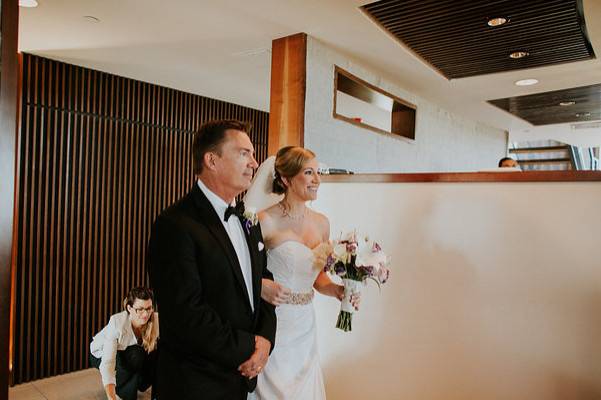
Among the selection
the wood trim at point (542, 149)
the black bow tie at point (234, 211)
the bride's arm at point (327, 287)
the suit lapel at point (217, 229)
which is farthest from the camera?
the wood trim at point (542, 149)

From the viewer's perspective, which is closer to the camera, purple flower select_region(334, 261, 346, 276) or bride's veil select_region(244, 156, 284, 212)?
purple flower select_region(334, 261, 346, 276)

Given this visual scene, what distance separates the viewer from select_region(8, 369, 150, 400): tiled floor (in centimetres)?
402

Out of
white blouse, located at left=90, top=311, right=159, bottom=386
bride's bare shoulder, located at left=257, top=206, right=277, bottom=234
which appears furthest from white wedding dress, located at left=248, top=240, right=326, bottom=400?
white blouse, located at left=90, top=311, right=159, bottom=386

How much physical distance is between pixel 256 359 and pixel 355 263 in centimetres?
66

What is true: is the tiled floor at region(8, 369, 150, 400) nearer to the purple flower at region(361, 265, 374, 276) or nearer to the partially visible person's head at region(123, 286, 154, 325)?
the partially visible person's head at region(123, 286, 154, 325)

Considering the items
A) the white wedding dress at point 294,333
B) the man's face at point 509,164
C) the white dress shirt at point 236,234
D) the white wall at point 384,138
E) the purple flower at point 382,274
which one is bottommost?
the white wedding dress at point 294,333

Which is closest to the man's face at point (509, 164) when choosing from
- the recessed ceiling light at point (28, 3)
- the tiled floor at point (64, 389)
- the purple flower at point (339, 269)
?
the purple flower at point (339, 269)

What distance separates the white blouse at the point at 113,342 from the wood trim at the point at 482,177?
2.11 meters

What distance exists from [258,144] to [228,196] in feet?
16.4

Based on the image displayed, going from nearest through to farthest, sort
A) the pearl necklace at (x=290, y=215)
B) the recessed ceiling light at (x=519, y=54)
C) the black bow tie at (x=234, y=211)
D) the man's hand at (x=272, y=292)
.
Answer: the black bow tie at (x=234, y=211) → the man's hand at (x=272, y=292) → the pearl necklace at (x=290, y=215) → the recessed ceiling light at (x=519, y=54)

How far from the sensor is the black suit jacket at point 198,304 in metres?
1.51

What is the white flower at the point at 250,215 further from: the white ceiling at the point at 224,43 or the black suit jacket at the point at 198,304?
the white ceiling at the point at 224,43

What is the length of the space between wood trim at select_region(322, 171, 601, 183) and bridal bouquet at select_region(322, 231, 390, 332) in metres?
0.90

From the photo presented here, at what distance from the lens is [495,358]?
2.59 meters
